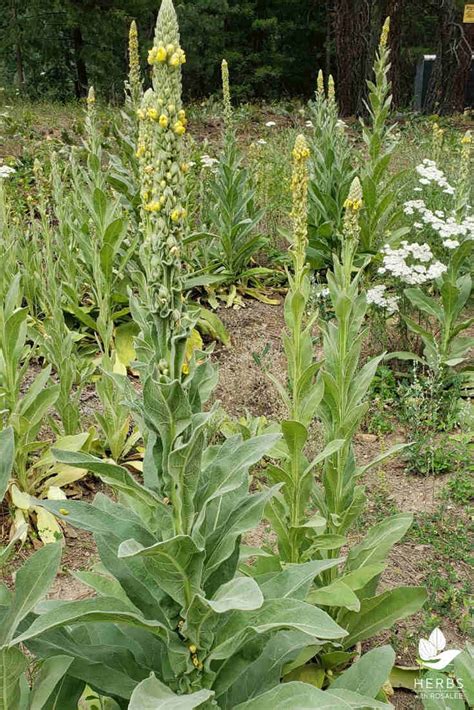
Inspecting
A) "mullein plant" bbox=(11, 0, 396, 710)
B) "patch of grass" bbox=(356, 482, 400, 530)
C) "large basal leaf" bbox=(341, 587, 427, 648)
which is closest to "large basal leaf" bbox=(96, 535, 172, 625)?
"mullein plant" bbox=(11, 0, 396, 710)

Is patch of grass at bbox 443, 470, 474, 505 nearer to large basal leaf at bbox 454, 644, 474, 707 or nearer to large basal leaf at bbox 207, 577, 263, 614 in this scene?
large basal leaf at bbox 454, 644, 474, 707

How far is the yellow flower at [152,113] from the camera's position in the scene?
1.51 metres

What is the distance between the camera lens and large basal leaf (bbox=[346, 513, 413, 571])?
2.71 metres

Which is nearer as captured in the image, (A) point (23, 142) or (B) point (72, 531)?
(B) point (72, 531)

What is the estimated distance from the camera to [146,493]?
5.87 ft

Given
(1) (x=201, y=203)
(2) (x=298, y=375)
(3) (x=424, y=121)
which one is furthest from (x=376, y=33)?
(2) (x=298, y=375)

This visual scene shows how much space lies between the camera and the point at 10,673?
1.72 metres

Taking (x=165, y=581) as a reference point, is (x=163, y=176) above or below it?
above

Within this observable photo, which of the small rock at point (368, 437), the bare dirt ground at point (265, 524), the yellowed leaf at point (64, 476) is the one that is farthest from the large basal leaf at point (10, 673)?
the small rock at point (368, 437)

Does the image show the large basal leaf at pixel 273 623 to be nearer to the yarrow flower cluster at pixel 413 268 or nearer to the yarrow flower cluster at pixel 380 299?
the yarrow flower cluster at pixel 413 268

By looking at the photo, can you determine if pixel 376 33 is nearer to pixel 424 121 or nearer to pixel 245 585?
pixel 424 121

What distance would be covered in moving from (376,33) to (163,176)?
1678 centimetres

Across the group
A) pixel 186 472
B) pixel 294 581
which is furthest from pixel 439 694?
pixel 186 472

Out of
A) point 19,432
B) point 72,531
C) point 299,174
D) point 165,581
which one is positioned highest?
point 299,174
